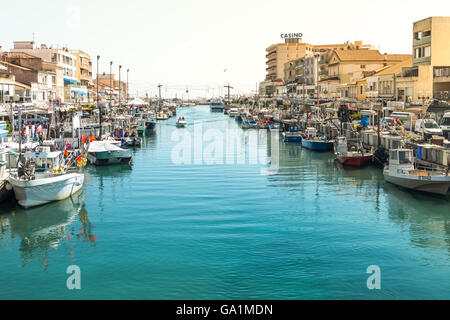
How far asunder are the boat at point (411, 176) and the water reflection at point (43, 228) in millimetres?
22234

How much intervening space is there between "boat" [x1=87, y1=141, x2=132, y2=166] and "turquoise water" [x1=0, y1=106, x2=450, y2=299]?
1002cm

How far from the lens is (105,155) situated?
52.7 m

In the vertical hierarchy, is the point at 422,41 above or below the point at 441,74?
above

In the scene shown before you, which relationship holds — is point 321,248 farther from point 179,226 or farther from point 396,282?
point 179,226

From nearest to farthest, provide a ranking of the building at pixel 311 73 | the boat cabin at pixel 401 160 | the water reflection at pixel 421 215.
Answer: the water reflection at pixel 421 215
the boat cabin at pixel 401 160
the building at pixel 311 73

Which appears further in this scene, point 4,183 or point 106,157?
point 106,157

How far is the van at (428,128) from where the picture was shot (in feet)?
160

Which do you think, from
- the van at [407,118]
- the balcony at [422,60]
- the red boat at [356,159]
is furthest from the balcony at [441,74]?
the red boat at [356,159]

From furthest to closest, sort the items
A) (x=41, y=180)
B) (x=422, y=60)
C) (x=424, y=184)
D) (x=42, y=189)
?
(x=422, y=60) < (x=424, y=184) < (x=42, y=189) < (x=41, y=180)

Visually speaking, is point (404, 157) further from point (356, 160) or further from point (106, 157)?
point (106, 157)

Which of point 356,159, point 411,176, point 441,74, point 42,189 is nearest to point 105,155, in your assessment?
point 42,189

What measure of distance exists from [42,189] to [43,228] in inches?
183

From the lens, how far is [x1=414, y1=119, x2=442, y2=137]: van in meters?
48.8

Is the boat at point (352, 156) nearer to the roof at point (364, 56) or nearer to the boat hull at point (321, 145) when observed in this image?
the boat hull at point (321, 145)
